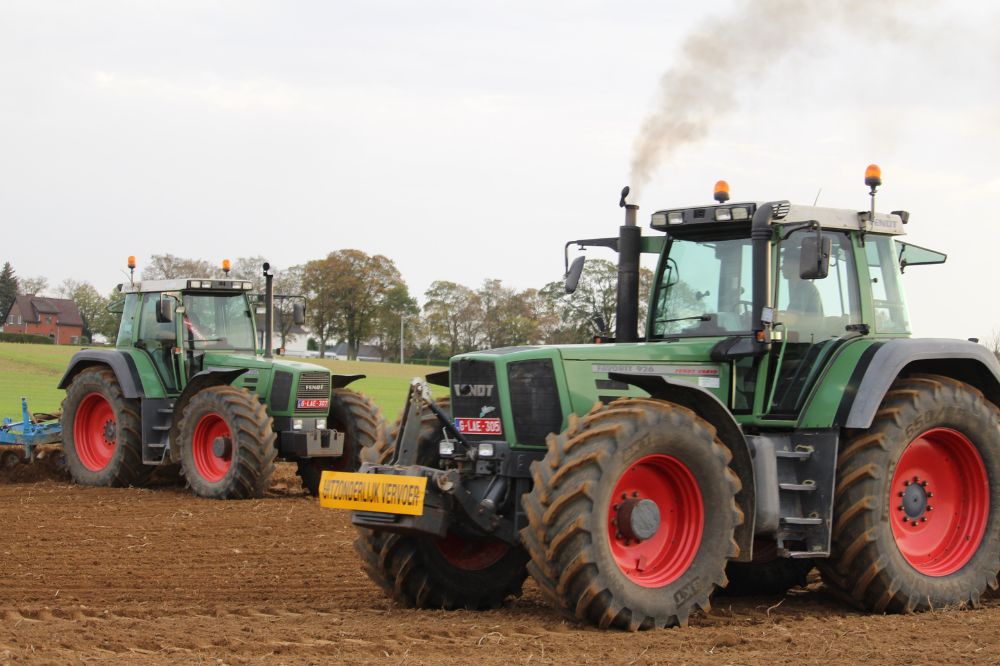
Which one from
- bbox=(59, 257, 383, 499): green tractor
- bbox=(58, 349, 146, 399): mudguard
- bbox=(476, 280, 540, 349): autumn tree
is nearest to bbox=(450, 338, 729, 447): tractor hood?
bbox=(59, 257, 383, 499): green tractor

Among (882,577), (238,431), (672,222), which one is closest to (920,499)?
(882,577)

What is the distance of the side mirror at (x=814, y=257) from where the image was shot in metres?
7.11

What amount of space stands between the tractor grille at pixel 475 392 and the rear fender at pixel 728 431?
0.72 metres

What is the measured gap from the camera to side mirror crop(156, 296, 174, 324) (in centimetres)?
1446

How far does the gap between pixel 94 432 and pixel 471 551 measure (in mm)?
9896

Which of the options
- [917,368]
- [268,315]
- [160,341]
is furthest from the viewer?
[160,341]

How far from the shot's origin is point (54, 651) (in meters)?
5.90

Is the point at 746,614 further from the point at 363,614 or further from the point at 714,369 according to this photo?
the point at 363,614

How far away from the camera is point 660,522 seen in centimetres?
695

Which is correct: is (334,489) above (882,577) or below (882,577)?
above

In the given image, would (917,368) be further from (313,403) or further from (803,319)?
(313,403)

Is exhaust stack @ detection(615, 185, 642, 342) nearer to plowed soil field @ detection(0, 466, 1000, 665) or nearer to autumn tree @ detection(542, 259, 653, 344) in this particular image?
autumn tree @ detection(542, 259, 653, 344)

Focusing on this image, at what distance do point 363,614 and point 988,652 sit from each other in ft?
11.2

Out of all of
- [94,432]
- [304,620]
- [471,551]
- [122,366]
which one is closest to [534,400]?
[471,551]
